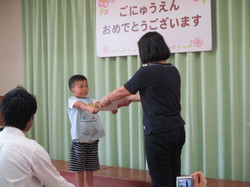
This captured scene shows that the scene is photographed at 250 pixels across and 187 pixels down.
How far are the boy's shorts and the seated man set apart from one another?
134 cm

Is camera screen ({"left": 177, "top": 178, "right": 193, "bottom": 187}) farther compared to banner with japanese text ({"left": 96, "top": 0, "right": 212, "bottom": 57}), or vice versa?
banner with japanese text ({"left": 96, "top": 0, "right": 212, "bottom": 57})

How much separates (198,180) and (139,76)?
32.6 inches

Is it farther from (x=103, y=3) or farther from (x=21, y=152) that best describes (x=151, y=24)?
(x=21, y=152)

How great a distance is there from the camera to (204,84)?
3.17 m

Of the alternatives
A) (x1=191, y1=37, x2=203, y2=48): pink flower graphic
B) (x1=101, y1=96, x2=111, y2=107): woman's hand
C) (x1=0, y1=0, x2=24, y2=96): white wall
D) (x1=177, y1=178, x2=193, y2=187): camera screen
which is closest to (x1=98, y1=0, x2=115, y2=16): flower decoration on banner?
(x1=191, y1=37, x2=203, y2=48): pink flower graphic

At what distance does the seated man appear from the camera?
1422 millimetres

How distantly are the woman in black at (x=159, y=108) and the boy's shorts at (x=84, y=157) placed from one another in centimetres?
89

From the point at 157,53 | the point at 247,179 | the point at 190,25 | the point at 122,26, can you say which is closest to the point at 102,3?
the point at 122,26

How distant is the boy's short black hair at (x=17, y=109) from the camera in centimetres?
151

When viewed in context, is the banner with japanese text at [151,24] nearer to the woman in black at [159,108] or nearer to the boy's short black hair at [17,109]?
the woman in black at [159,108]

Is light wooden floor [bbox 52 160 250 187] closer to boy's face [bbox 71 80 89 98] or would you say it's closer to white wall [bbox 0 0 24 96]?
boy's face [bbox 71 80 89 98]

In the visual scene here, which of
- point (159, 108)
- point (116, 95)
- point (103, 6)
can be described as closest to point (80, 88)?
point (116, 95)

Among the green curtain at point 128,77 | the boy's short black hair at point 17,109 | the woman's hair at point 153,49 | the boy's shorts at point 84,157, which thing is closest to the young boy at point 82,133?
the boy's shorts at point 84,157

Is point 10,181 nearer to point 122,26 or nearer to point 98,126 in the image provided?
point 98,126
